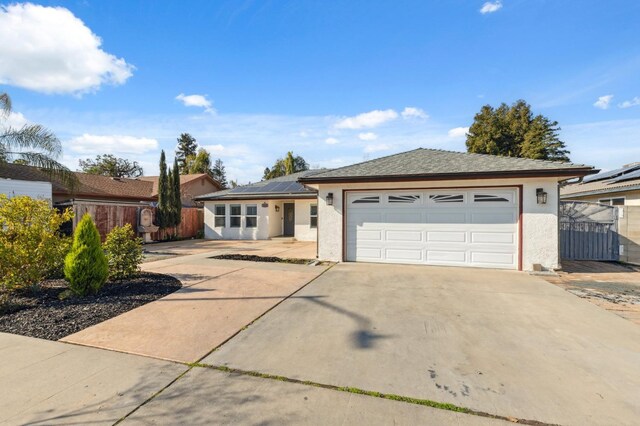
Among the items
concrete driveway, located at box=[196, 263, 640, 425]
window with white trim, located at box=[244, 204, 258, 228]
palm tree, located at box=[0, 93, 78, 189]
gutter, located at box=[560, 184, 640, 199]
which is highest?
palm tree, located at box=[0, 93, 78, 189]

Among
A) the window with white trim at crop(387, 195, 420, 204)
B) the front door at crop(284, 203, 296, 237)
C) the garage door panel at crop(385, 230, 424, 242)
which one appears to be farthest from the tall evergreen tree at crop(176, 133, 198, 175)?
the garage door panel at crop(385, 230, 424, 242)

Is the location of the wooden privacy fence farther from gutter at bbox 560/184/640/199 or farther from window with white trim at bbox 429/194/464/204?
gutter at bbox 560/184/640/199

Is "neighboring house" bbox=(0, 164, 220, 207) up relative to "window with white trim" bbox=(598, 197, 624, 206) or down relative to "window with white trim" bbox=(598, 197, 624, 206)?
up

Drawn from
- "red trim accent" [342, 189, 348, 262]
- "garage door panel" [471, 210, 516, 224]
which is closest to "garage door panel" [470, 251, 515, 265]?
"garage door panel" [471, 210, 516, 224]

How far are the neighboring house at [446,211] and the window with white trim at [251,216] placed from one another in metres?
7.94

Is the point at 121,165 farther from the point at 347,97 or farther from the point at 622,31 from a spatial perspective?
the point at 622,31

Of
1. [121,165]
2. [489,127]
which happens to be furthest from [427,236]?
[121,165]

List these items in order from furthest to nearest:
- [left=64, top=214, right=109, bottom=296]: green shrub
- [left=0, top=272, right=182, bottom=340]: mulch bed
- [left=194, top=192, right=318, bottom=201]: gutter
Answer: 1. [left=194, top=192, right=318, bottom=201]: gutter
2. [left=64, top=214, right=109, bottom=296]: green shrub
3. [left=0, top=272, right=182, bottom=340]: mulch bed

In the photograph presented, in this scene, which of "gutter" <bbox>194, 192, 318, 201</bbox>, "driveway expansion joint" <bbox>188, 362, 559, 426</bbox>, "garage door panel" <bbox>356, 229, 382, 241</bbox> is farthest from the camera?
"gutter" <bbox>194, 192, 318, 201</bbox>

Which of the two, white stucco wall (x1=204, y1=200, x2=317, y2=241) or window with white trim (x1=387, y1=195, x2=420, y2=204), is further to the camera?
white stucco wall (x1=204, y1=200, x2=317, y2=241)

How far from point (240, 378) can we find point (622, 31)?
12856 millimetres

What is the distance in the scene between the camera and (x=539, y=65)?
10133 mm

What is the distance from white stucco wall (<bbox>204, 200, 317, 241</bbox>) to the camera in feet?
51.2

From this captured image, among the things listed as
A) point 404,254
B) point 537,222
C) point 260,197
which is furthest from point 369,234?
point 260,197
